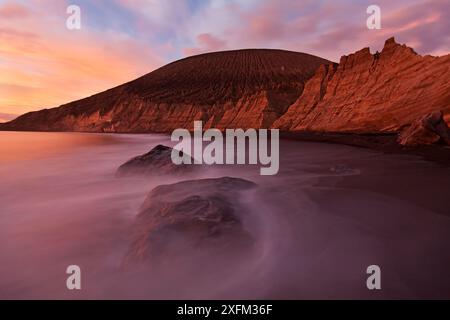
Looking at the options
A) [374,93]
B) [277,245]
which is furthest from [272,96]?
[277,245]

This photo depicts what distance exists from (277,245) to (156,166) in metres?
5.29

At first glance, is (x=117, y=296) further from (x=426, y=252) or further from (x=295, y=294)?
(x=426, y=252)

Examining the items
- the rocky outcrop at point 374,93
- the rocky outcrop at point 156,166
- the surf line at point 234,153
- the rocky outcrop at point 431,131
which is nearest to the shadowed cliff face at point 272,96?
the rocky outcrop at point 374,93

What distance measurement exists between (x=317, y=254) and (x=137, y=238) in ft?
7.47

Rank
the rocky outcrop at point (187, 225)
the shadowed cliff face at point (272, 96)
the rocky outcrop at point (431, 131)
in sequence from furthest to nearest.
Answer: the shadowed cliff face at point (272, 96) → the rocky outcrop at point (431, 131) → the rocky outcrop at point (187, 225)

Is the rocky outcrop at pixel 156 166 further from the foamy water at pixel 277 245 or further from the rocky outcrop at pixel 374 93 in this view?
the rocky outcrop at pixel 374 93

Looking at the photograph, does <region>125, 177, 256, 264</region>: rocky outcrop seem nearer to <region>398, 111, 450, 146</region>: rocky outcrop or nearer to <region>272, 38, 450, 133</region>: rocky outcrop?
<region>398, 111, 450, 146</region>: rocky outcrop

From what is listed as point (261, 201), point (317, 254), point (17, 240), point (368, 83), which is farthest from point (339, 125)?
point (17, 240)

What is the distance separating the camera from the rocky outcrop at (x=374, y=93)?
596 inches

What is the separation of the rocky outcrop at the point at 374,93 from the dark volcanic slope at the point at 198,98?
1164 centimetres

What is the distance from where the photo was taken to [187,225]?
→ 10.9ft

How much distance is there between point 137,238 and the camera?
336 cm

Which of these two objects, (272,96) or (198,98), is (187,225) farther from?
(198,98)

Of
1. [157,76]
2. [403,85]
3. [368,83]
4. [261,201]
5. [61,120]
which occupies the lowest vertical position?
[261,201]
